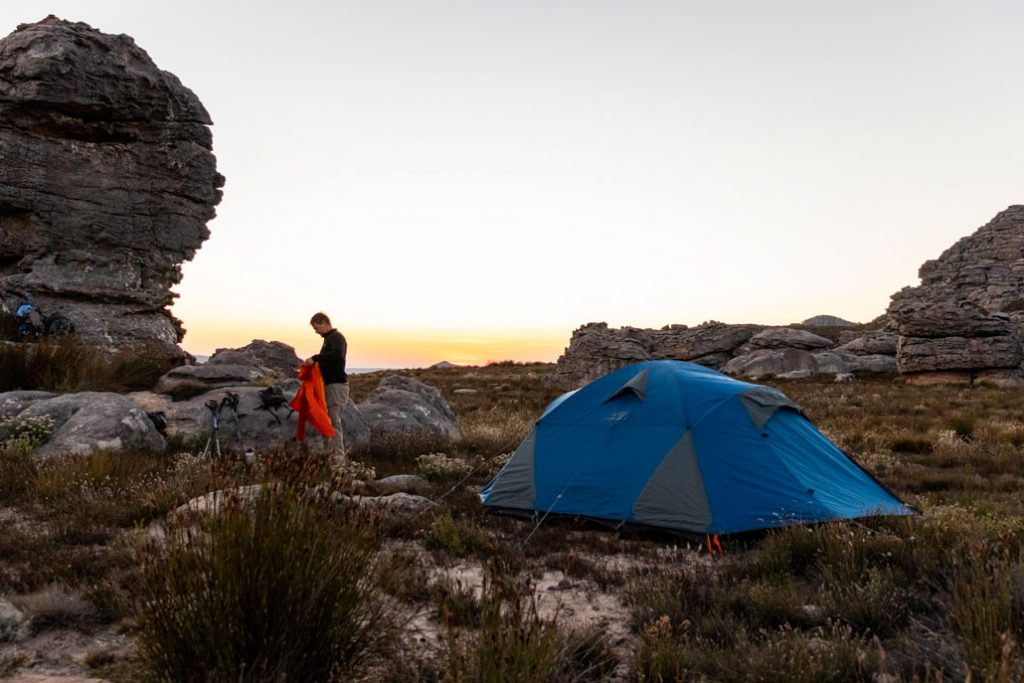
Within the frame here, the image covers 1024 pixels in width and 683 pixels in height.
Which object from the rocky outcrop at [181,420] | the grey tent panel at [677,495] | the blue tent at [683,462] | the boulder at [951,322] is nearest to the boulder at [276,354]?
the rocky outcrop at [181,420]

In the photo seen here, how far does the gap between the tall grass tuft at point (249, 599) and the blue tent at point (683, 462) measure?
15.9ft

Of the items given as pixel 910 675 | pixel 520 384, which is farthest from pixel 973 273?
pixel 910 675

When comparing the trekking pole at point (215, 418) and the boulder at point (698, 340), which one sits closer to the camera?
the trekking pole at point (215, 418)

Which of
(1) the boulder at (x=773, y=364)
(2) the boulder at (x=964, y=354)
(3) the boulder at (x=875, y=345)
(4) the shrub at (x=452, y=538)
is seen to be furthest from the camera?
(3) the boulder at (x=875, y=345)

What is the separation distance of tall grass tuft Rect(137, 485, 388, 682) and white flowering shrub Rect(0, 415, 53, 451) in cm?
853

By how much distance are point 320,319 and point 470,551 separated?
229 inches

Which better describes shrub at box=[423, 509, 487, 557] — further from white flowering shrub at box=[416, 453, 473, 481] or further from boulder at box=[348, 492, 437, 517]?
white flowering shrub at box=[416, 453, 473, 481]

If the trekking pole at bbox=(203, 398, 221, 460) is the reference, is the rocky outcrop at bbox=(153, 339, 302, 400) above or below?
above

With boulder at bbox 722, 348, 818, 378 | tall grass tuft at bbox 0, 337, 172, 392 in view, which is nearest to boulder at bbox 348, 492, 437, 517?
tall grass tuft at bbox 0, 337, 172, 392

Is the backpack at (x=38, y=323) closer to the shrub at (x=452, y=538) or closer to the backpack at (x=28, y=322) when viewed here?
the backpack at (x=28, y=322)

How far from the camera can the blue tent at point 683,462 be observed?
289 inches

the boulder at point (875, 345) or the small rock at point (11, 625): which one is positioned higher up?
the boulder at point (875, 345)

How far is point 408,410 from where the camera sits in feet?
49.3

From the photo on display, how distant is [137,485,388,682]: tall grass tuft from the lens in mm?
3109
